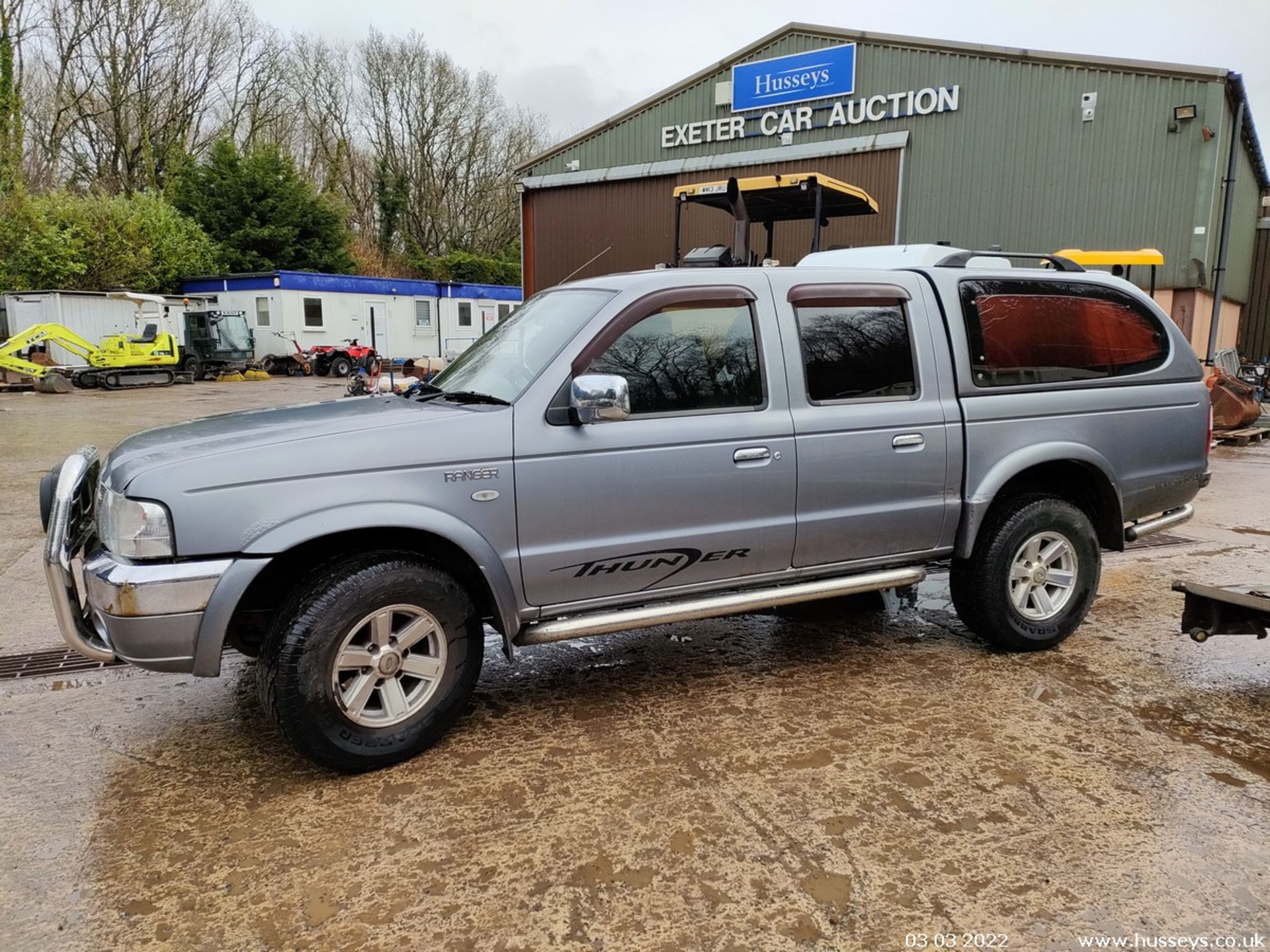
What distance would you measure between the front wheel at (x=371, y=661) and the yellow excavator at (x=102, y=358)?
24360 mm

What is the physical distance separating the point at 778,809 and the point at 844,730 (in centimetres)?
75

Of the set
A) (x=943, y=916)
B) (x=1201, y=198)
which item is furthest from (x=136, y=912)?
(x=1201, y=198)

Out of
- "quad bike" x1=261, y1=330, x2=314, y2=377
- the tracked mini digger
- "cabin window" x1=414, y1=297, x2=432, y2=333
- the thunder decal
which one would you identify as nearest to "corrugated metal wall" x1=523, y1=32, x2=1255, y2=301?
the tracked mini digger

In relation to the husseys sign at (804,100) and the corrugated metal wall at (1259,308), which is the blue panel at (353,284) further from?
the corrugated metal wall at (1259,308)

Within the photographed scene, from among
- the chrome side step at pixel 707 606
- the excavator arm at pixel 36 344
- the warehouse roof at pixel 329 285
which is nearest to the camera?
the chrome side step at pixel 707 606

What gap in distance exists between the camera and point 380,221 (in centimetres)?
4831

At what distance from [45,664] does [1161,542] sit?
7786 mm

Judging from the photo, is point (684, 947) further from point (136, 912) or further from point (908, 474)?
point (908, 474)

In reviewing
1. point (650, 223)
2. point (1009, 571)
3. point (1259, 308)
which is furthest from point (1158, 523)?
point (1259, 308)

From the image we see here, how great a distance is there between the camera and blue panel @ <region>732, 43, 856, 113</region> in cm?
1831

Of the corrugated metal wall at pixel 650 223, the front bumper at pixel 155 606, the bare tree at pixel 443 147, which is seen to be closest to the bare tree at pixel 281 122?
the bare tree at pixel 443 147

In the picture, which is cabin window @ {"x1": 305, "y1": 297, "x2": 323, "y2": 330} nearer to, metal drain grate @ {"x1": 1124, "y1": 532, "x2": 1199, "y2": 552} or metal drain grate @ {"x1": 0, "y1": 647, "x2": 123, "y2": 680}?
metal drain grate @ {"x1": 0, "y1": 647, "x2": 123, "y2": 680}

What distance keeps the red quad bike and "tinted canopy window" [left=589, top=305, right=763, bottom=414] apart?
28257mm

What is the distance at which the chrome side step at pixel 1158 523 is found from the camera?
4.91 meters
